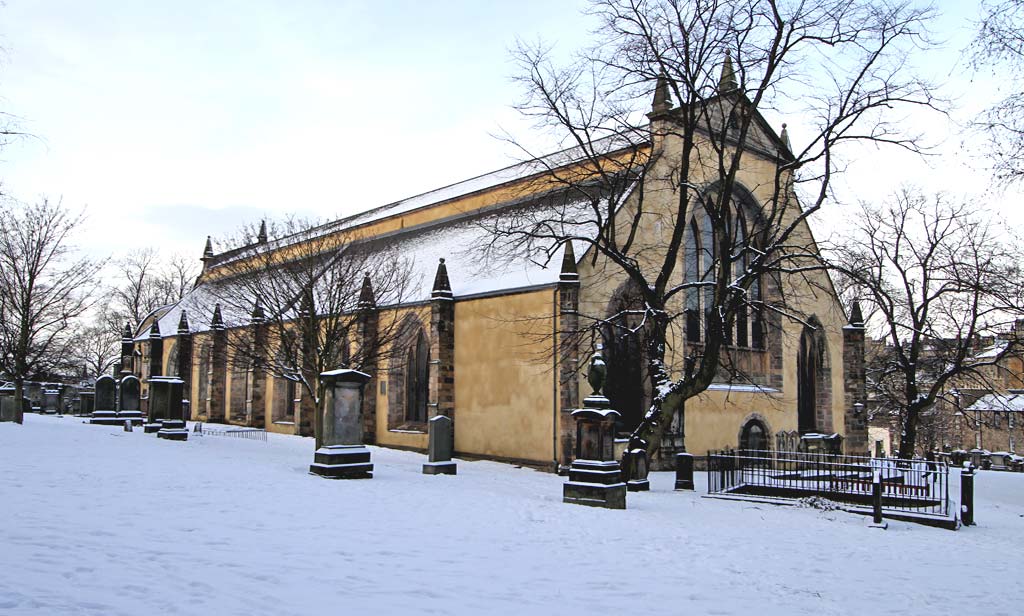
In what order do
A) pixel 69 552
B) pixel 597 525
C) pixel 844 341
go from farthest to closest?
1. pixel 844 341
2. pixel 597 525
3. pixel 69 552

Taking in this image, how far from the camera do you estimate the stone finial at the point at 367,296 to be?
86.9 ft

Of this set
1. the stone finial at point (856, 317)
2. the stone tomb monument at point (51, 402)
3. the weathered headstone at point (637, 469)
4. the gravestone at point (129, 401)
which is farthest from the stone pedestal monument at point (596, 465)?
the stone tomb monument at point (51, 402)

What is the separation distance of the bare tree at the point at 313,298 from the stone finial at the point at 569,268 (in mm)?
6738

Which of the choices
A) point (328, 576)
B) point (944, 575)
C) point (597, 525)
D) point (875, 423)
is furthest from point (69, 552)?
point (875, 423)

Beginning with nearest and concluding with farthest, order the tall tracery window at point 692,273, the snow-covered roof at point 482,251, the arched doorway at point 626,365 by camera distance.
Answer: the arched doorway at point 626,365, the snow-covered roof at point 482,251, the tall tracery window at point 692,273

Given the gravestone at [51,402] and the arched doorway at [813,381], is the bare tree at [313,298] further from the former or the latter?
the gravestone at [51,402]

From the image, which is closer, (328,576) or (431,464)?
(328,576)

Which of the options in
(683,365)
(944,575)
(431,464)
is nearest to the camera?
(944,575)

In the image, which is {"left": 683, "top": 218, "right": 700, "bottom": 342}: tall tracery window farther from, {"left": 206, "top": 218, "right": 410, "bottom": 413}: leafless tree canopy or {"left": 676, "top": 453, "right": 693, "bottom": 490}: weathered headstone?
{"left": 206, "top": 218, "right": 410, "bottom": 413}: leafless tree canopy

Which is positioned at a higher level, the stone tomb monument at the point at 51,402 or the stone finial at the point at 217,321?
the stone finial at the point at 217,321

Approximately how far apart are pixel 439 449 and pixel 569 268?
6.10 m

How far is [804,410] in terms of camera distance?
2748 cm

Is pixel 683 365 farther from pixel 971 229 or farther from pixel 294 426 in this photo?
pixel 294 426

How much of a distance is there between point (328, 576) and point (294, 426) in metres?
25.7
